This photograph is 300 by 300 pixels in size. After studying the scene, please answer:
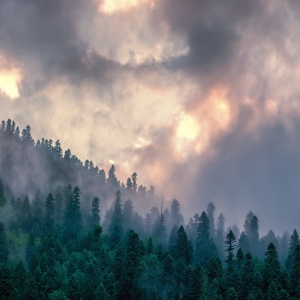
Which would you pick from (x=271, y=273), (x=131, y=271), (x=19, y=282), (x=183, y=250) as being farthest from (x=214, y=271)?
(x=19, y=282)

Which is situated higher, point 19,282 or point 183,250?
point 183,250

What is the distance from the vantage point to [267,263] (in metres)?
132

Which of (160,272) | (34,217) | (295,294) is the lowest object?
(295,294)

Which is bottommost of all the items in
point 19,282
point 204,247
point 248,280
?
point 248,280

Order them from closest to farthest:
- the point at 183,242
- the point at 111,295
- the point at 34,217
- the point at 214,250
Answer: the point at 111,295 < the point at 183,242 < the point at 214,250 < the point at 34,217

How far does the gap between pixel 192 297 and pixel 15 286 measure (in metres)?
46.8

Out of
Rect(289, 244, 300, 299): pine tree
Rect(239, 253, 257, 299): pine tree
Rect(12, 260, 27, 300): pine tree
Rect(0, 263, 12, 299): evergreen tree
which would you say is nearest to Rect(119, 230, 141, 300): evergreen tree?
Rect(12, 260, 27, 300): pine tree

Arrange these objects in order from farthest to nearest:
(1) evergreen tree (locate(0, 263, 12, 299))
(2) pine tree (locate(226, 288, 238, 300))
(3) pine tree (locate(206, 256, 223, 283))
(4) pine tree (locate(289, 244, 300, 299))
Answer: (3) pine tree (locate(206, 256, 223, 283))
(4) pine tree (locate(289, 244, 300, 299))
(1) evergreen tree (locate(0, 263, 12, 299))
(2) pine tree (locate(226, 288, 238, 300))

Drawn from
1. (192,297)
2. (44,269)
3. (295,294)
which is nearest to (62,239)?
(44,269)

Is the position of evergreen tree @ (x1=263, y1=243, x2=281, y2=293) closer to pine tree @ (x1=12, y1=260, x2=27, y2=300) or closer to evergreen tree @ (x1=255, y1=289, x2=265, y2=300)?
evergreen tree @ (x1=255, y1=289, x2=265, y2=300)

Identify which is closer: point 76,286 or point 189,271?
point 76,286

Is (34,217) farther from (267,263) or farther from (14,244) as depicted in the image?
(267,263)

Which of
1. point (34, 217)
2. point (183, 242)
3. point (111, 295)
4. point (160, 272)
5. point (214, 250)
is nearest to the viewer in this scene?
point (111, 295)

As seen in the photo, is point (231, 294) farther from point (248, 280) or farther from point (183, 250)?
point (183, 250)
